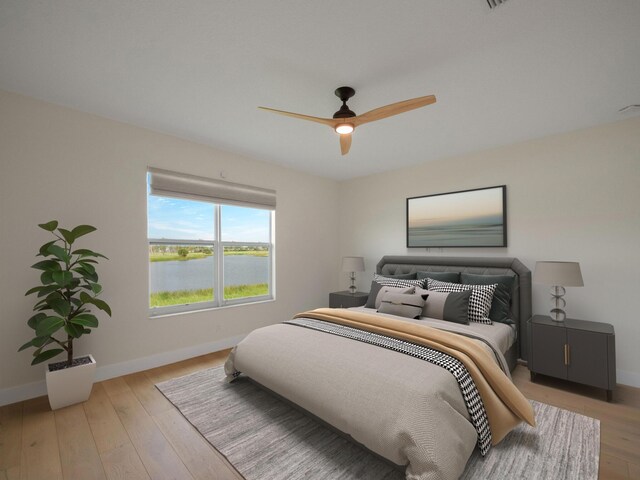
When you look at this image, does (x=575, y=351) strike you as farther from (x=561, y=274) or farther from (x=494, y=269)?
(x=494, y=269)

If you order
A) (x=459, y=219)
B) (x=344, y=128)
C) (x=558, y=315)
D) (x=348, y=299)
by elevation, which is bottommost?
(x=348, y=299)

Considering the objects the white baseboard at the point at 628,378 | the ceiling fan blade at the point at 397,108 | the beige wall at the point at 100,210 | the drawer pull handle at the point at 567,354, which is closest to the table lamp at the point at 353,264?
the beige wall at the point at 100,210

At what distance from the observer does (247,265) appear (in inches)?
160

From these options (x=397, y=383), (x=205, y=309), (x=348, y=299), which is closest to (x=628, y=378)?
(x=397, y=383)

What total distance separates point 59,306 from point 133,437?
1.14 meters

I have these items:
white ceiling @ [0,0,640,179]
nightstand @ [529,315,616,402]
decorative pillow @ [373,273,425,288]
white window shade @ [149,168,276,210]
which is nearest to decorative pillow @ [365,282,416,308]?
decorative pillow @ [373,273,425,288]

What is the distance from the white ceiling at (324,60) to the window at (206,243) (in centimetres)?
79

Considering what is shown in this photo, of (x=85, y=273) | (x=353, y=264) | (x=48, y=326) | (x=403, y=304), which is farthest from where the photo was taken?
(x=353, y=264)

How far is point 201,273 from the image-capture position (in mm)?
3619

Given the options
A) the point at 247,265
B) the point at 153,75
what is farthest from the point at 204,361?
the point at 153,75

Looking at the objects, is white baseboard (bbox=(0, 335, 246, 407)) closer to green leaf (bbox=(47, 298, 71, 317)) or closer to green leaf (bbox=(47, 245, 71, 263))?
green leaf (bbox=(47, 298, 71, 317))

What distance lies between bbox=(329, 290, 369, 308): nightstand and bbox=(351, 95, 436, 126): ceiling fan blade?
2671 millimetres

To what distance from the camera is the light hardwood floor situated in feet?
5.50

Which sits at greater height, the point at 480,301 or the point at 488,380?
the point at 480,301
